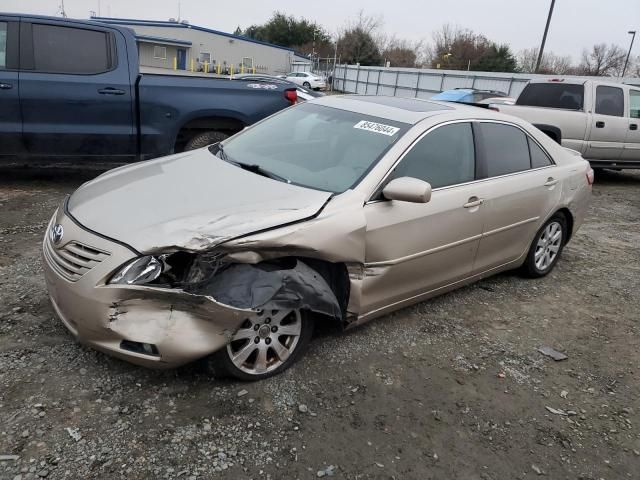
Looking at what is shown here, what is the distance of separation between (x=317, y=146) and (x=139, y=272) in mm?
1639

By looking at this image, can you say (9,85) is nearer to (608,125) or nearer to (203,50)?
(608,125)

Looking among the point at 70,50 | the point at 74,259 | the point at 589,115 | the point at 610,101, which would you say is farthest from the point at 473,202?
the point at 610,101

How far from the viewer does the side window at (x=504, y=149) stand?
409 cm

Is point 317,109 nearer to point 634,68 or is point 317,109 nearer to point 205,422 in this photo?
point 205,422

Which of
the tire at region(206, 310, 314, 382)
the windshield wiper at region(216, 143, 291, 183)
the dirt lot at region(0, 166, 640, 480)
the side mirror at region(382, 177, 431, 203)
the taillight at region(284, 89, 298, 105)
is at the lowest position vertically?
the dirt lot at region(0, 166, 640, 480)

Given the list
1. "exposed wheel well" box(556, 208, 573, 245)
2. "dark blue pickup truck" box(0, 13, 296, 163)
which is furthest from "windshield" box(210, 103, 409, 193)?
"dark blue pickup truck" box(0, 13, 296, 163)

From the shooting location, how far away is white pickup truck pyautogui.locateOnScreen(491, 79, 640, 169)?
9.19 meters

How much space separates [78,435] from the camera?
2490 mm

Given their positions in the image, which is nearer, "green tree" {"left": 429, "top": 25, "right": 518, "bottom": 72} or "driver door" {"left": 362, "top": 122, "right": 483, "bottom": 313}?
"driver door" {"left": 362, "top": 122, "right": 483, "bottom": 313}

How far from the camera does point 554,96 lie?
9586 mm

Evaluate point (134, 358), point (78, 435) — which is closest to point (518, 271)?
point (134, 358)

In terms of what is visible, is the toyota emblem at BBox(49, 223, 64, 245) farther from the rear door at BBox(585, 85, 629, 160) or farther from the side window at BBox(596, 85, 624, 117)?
the side window at BBox(596, 85, 624, 117)

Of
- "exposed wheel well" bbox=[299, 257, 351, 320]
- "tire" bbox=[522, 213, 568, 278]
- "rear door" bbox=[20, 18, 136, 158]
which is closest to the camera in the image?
"exposed wheel well" bbox=[299, 257, 351, 320]

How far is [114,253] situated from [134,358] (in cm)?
54
